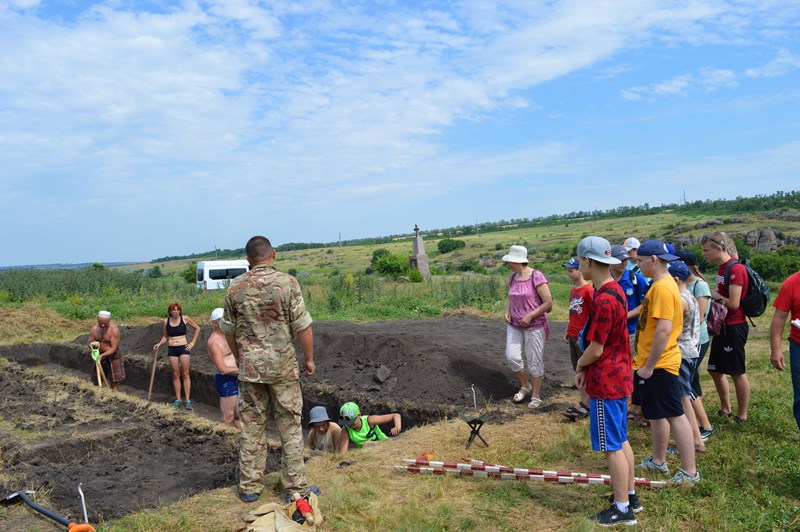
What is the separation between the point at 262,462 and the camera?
183 inches

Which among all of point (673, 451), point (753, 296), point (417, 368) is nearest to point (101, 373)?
point (417, 368)

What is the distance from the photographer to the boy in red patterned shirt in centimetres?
364

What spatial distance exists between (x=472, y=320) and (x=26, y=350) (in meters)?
11.0

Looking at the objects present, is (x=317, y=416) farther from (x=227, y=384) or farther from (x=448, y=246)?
(x=448, y=246)

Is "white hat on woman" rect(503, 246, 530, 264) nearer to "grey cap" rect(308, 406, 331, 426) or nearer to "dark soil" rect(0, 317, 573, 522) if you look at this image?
"dark soil" rect(0, 317, 573, 522)

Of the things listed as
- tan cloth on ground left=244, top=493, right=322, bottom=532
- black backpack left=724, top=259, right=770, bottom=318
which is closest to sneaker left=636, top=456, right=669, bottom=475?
black backpack left=724, top=259, right=770, bottom=318

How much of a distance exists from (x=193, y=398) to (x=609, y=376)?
9.22 metres

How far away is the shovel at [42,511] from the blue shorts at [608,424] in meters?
3.37

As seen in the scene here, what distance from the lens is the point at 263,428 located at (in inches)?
180

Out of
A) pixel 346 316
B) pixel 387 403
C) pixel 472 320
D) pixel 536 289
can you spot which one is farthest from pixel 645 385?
pixel 346 316

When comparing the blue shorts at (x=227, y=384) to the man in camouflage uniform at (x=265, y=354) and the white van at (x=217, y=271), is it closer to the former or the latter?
the man in camouflage uniform at (x=265, y=354)

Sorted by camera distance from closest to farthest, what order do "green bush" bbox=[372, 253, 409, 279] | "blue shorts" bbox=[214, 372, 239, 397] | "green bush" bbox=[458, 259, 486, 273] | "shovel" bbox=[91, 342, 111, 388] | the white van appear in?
1. "blue shorts" bbox=[214, 372, 239, 397]
2. "shovel" bbox=[91, 342, 111, 388]
3. "green bush" bbox=[372, 253, 409, 279]
4. the white van
5. "green bush" bbox=[458, 259, 486, 273]

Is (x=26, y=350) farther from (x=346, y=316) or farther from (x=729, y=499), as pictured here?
(x=729, y=499)

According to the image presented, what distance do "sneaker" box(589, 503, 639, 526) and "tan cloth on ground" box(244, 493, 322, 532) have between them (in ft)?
6.06
